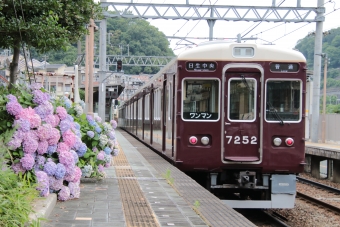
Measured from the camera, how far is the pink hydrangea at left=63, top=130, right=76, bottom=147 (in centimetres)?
631

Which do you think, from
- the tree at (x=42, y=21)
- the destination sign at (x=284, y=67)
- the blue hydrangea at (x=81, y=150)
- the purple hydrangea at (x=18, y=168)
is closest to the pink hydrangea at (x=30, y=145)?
the purple hydrangea at (x=18, y=168)

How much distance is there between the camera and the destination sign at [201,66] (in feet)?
29.6

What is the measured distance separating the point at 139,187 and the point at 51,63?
45328 mm

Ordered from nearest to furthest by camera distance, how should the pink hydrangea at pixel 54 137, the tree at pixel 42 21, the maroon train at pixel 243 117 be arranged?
the pink hydrangea at pixel 54 137
the tree at pixel 42 21
the maroon train at pixel 243 117

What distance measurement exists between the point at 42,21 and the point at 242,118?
11.9 feet

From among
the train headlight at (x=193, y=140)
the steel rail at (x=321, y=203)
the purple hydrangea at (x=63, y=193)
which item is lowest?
the steel rail at (x=321, y=203)

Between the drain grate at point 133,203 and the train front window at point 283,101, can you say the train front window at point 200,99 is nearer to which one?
the train front window at point 283,101

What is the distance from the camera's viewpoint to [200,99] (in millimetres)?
9086

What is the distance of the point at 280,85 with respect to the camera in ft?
29.6

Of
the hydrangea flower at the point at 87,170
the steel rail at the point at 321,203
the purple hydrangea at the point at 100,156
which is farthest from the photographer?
the steel rail at the point at 321,203

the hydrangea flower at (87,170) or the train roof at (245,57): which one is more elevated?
the train roof at (245,57)

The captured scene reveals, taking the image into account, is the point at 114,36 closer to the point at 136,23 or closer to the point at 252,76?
the point at 136,23

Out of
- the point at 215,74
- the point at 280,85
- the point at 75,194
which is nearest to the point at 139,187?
the point at 75,194

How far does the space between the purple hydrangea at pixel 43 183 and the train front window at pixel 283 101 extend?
171 inches
